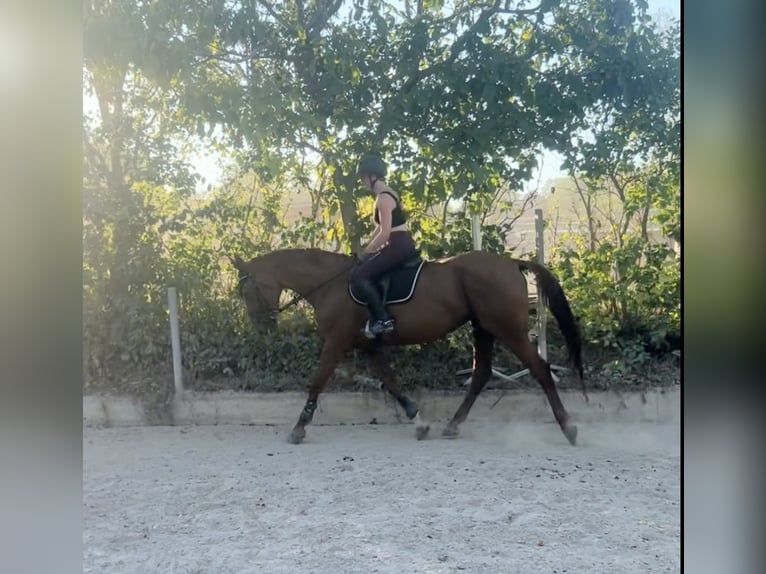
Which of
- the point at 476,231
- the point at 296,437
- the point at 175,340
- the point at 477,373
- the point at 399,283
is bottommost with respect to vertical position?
the point at 296,437

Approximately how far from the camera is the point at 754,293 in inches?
68.1

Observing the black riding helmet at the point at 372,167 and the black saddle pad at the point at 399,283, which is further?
the black saddle pad at the point at 399,283

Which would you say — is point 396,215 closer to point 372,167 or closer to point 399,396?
point 372,167

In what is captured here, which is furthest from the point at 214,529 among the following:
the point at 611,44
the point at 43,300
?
the point at 611,44

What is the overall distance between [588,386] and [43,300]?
A: 2177 mm

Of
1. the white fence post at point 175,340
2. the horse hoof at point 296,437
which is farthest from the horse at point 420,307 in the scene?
the white fence post at point 175,340

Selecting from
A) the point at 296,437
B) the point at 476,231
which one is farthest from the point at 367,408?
the point at 476,231

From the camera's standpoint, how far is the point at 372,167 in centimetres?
276

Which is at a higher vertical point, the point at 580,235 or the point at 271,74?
the point at 271,74

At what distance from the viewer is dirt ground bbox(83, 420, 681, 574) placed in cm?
246

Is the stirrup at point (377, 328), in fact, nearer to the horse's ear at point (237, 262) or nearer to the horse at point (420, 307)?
the horse at point (420, 307)

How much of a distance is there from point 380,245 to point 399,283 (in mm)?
213

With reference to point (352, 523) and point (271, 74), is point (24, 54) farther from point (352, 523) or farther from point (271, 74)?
point (352, 523)

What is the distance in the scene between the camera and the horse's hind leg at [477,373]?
2.78 metres
